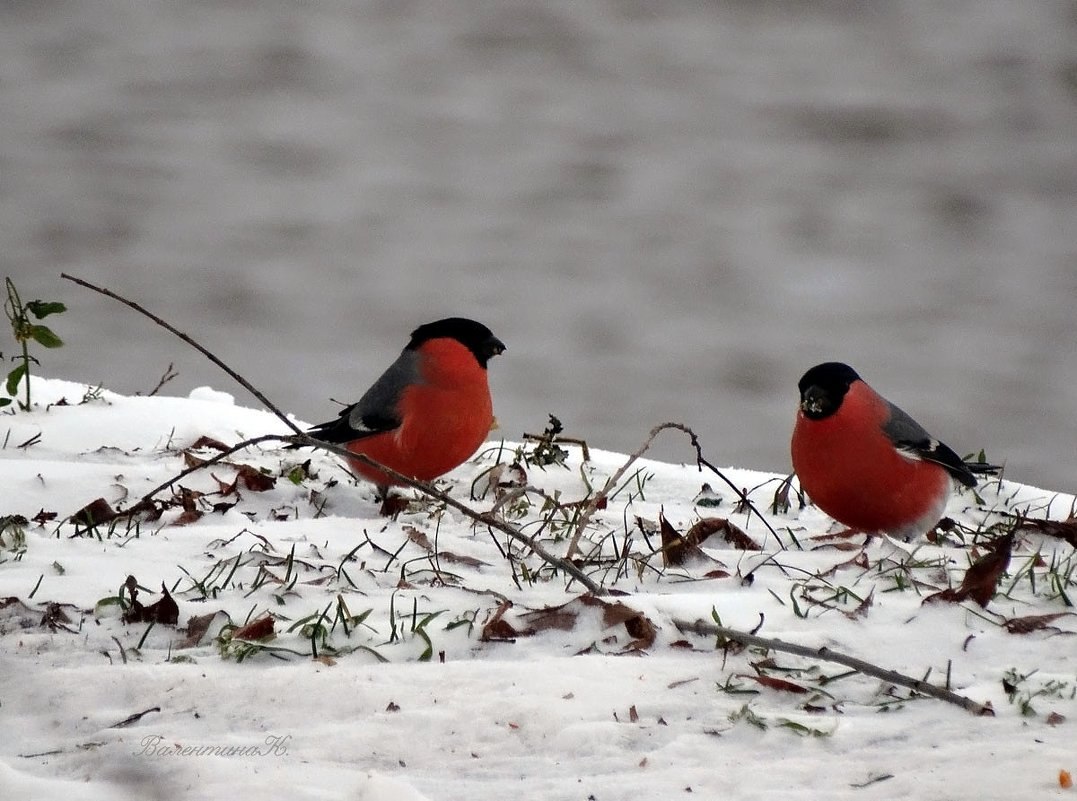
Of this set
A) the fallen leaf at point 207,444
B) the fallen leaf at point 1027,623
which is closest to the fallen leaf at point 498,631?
the fallen leaf at point 1027,623

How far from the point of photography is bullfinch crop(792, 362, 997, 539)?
4344 mm

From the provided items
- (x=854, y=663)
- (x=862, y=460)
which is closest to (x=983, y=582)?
(x=854, y=663)

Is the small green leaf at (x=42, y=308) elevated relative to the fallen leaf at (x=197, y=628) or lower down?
elevated

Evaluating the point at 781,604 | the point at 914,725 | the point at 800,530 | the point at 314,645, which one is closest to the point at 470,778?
the point at 314,645

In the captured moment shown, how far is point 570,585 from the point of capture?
3631 millimetres

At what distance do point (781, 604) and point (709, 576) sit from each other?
14.4 inches

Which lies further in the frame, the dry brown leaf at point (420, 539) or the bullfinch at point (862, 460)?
the bullfinch at point (862, 460)

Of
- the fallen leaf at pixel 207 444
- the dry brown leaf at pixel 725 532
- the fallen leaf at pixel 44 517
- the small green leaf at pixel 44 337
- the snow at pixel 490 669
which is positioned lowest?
the snow at pixel 490 669

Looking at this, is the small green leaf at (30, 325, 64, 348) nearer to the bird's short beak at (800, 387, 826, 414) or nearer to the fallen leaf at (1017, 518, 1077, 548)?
the bird's short beak at (800, 387, 826, 414)

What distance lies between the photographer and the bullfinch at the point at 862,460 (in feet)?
14.3

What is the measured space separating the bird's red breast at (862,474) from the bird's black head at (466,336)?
1.46 meters

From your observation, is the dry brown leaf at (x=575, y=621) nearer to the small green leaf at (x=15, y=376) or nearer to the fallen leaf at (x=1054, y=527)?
the fallen leaf at (x=1054, y=527)

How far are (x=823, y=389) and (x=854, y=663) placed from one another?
1747 mm

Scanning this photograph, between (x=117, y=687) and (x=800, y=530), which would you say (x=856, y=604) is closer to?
(x=800, y=530)
